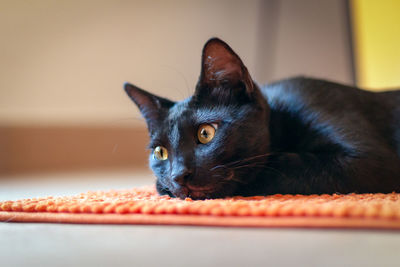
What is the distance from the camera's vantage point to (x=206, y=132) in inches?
35.1

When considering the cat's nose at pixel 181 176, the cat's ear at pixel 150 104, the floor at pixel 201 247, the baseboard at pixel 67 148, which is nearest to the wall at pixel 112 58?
the baseboard at pixel 67 148

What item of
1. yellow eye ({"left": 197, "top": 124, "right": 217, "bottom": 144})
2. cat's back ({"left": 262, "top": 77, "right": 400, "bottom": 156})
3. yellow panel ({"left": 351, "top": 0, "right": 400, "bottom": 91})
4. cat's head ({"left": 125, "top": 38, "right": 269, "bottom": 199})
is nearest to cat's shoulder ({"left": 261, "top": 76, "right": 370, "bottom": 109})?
cat's back ({"left": 262, "top": 77, "right": 400, "bottom": 156})

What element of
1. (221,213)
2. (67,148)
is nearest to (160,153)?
(221,213)

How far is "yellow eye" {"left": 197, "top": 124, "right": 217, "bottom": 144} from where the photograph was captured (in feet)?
2.89

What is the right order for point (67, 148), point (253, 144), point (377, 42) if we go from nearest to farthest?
1. point (253, 144)
2. point (377, 42)
3. point (67, 148)

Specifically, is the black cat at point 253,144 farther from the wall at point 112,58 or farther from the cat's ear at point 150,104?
the wall at point 112,58

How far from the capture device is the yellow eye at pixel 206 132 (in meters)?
0.88

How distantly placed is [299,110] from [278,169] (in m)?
0.23

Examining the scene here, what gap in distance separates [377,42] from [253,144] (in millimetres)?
1984

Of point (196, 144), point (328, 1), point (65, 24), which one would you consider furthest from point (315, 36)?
point (196, 144)

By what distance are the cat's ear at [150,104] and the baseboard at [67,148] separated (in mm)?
1309

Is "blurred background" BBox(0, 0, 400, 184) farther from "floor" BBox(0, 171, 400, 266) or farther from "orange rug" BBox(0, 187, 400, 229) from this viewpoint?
"floor" BBox(0, 171, 400, 266)

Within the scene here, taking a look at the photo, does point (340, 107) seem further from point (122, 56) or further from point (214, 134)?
point (122, 56)

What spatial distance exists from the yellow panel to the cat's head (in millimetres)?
1619
